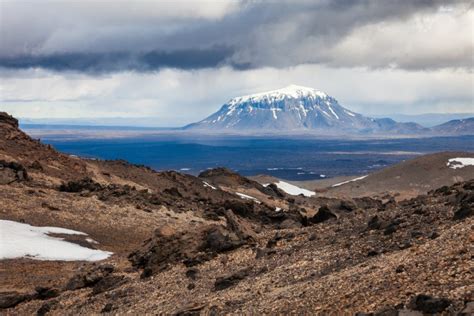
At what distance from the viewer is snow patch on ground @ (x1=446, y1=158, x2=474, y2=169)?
12016cm

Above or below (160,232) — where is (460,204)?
above

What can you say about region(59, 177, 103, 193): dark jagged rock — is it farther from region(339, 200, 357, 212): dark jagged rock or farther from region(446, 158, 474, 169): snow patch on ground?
region(446, 158, 474, 169): snow patch on ground

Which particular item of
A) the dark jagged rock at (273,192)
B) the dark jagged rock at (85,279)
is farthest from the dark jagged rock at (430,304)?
the dark jagged rock at (273,192)

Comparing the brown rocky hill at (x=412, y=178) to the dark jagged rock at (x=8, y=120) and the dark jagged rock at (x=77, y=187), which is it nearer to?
the dark jagged rock at (x=8, y=120)

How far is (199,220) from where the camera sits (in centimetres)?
4128

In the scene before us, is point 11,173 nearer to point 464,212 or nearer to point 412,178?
point 464,212

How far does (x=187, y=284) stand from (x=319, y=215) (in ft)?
41.7

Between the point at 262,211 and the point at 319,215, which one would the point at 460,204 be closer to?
the point at 319,215

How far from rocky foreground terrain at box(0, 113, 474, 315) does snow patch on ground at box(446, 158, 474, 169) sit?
9436 centimetres

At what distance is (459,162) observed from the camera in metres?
122

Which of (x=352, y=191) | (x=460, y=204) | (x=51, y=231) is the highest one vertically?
(x=460, y=204)

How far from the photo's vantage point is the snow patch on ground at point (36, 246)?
91.1 feet

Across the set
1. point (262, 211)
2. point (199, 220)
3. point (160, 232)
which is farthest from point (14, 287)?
point (262, 211)

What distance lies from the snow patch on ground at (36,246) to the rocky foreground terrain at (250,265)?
0.68 metres
